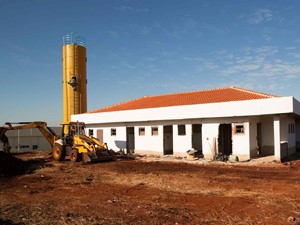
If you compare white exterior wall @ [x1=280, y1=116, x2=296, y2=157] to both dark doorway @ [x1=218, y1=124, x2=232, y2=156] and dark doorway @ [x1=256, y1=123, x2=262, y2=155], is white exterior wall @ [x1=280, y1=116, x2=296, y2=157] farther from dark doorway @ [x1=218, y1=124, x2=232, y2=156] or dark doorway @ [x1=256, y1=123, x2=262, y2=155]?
dark doorway @ [x1=218, y1=124, x2=232, y2=156]

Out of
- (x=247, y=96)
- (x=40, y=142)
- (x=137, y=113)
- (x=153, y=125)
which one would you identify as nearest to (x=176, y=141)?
(x=153, y=125)

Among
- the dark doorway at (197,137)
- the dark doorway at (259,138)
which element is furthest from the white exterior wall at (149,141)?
the dark doorway at (259,138)

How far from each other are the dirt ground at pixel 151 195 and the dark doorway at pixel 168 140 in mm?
6657

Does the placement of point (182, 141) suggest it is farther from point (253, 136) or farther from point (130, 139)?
point (130, 139)

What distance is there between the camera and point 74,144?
73.0 feet

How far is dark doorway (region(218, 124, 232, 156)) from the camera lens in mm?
22712

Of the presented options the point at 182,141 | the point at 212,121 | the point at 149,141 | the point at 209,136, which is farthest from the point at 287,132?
the point at 149,141

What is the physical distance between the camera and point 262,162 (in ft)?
62.3

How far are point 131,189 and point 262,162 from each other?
10.0 m

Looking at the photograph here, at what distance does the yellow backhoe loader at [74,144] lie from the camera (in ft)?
69.2

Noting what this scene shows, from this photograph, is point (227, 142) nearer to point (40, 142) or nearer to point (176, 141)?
Answer: point (176, 141)

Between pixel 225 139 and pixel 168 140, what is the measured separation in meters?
4.56

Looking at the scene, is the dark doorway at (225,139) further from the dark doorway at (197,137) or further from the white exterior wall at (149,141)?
the white exterior wall at (149,141)

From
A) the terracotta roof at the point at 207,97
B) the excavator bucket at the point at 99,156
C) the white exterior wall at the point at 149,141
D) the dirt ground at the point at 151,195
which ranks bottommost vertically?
the dirt ground at the point at 151,195
